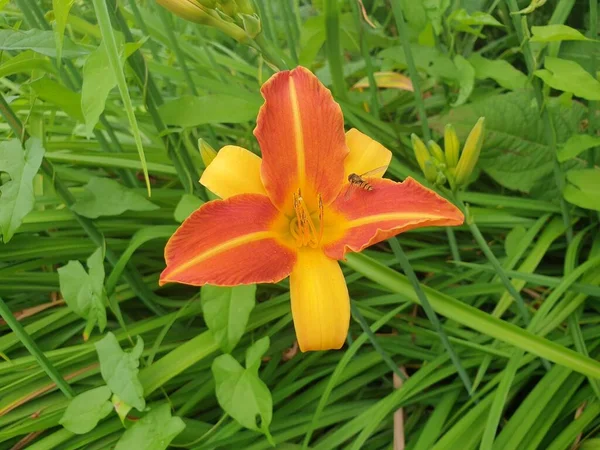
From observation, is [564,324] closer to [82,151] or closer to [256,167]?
Result: [256,167]

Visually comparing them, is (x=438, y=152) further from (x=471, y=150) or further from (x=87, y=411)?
(x=87, y=411)

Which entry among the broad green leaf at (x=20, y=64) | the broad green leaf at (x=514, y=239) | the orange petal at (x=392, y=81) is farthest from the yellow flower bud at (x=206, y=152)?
the orange petal at (x=392, y=81)

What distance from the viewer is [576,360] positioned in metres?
0.81

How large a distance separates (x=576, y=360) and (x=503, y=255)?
374 mm

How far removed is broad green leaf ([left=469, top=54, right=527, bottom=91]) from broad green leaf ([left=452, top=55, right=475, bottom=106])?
0.08 ft

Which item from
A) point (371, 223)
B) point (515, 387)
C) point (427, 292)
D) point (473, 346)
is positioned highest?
point (371, 223)

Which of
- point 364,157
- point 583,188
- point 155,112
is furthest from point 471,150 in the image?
point 155,112

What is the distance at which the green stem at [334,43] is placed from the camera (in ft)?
3.43

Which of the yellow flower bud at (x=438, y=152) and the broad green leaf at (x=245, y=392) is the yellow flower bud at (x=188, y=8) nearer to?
the yellow flower bud at (x=438, y=152)

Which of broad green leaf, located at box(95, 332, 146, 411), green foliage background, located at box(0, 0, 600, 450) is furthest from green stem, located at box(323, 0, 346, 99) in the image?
broad green leaf, located at box(95, 332, 146, 411)

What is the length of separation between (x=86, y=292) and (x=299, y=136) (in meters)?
0.45

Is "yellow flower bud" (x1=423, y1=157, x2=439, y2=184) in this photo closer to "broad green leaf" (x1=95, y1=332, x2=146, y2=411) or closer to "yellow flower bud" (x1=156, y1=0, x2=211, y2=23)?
"yellow flower bud" (x1=156, y1=0, x2=211, y2=23)

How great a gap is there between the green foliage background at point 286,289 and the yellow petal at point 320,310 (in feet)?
0.41

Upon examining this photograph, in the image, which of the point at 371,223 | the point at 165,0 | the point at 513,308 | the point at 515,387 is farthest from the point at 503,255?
the point at 165,0
